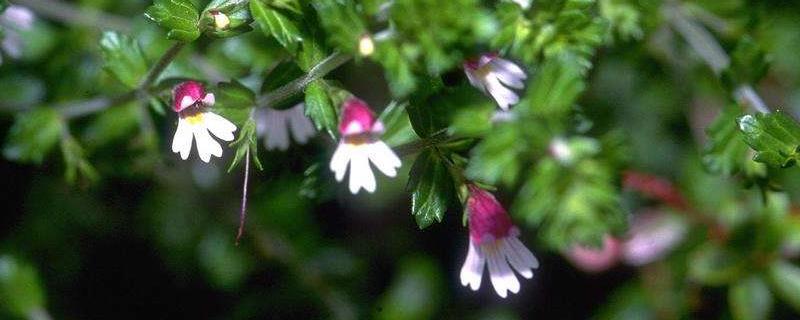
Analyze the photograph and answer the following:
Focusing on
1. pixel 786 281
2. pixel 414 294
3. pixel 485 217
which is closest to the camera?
pixel 485 217

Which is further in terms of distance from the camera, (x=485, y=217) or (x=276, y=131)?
(x=276, y=131)

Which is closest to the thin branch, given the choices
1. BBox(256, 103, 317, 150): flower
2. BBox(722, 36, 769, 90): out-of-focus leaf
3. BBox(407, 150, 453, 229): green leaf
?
BBox(256, 103, 317, 150): flower

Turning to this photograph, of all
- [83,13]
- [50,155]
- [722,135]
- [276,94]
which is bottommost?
[50,155]

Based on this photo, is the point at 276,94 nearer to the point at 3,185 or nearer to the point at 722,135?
the point at 722,135

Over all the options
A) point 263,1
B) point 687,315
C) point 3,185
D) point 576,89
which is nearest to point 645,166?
point 687,315

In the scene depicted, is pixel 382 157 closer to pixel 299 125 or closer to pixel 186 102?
pixel 186 102

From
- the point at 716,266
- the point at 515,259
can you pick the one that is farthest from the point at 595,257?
the point at 515,259

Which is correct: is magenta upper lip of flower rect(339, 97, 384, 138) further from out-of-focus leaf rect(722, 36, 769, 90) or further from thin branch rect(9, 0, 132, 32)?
thin branch rect(9, 0, 132, 32)
